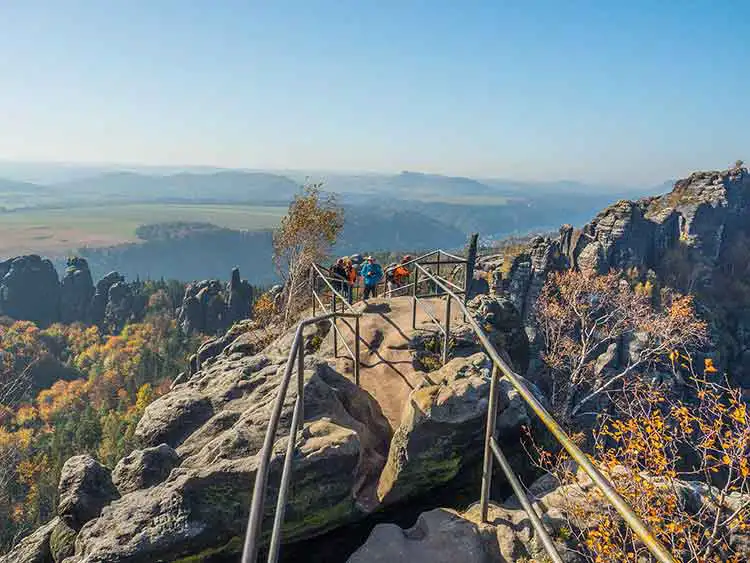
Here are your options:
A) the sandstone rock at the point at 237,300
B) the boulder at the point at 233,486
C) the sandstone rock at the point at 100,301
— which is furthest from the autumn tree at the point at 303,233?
the sandstone rock at the point at 100,301

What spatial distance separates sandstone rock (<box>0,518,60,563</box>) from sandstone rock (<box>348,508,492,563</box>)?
18.6ft

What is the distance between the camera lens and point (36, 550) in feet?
25.3

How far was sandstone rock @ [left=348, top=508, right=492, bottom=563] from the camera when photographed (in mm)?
5320

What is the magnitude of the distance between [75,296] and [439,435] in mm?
154509

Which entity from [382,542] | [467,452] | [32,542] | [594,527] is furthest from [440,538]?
[32,542]

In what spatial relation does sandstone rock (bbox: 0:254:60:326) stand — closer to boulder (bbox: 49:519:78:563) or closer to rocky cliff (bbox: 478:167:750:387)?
rocky cliff (bbox: 478:167:750:387)

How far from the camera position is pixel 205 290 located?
108000 millimetres

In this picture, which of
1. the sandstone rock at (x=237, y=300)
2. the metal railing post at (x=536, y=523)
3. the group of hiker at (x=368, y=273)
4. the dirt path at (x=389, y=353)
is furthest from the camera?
the sandstone rock at (x=237, y=300)

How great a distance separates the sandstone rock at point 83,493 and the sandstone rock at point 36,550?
84 centimetres

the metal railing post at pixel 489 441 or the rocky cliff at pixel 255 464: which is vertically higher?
the metal railing post at pixel 489 441

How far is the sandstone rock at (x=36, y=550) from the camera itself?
Answer: 757 cm

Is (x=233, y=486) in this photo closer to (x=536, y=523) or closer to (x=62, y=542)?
(x=62, y=542)

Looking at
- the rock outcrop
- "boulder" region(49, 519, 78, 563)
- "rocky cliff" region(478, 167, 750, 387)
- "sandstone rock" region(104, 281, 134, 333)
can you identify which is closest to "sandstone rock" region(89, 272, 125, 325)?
"sandstone rock" region(104, 281, 134, 333)

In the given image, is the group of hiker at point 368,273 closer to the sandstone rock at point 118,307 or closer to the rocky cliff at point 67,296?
the rocky cliff at point 67,296
